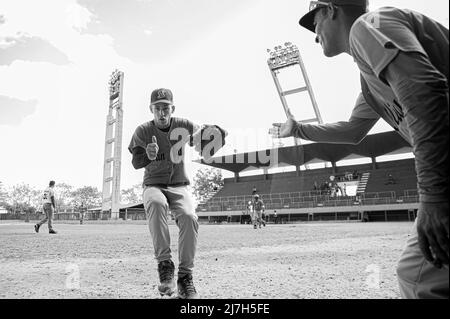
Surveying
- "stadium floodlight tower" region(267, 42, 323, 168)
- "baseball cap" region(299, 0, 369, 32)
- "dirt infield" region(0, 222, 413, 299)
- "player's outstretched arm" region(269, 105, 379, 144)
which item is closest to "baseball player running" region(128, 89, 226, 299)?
"dirt infield" region(0, 222, 413, 299)

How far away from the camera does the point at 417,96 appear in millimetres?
1043

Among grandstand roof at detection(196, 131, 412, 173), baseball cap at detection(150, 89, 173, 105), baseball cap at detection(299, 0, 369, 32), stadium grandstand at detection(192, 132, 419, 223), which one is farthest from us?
grandstand roof at detection(196, 131, 412, 173)

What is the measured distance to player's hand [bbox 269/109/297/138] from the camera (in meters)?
2.33

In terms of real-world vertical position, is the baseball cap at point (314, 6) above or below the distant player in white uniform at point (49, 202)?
above

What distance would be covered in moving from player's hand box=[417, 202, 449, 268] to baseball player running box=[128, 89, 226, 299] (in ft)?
6.69

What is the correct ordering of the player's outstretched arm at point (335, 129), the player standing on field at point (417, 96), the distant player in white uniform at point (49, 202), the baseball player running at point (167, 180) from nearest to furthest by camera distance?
the player standing on field at point (417, 96)
the player's outstretched arm at point (335, 129)
the baseball player running at point (167, 180)
the distant player in white uniform at point (49, 202)

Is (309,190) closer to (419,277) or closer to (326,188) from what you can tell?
(326,188)

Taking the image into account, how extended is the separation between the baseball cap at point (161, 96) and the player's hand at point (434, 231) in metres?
2.67

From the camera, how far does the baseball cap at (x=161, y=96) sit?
3.32m

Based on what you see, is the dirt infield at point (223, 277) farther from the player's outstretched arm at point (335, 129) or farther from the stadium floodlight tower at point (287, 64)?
the stadium floodlight tower at point (287, 64)

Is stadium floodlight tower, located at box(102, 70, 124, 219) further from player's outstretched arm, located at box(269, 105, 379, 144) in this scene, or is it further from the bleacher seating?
player's outstretched arm, located at box(269, 105, 379, 144)

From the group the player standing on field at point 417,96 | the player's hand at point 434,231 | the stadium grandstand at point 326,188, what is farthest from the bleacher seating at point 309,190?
the player's hand at point 434,231
